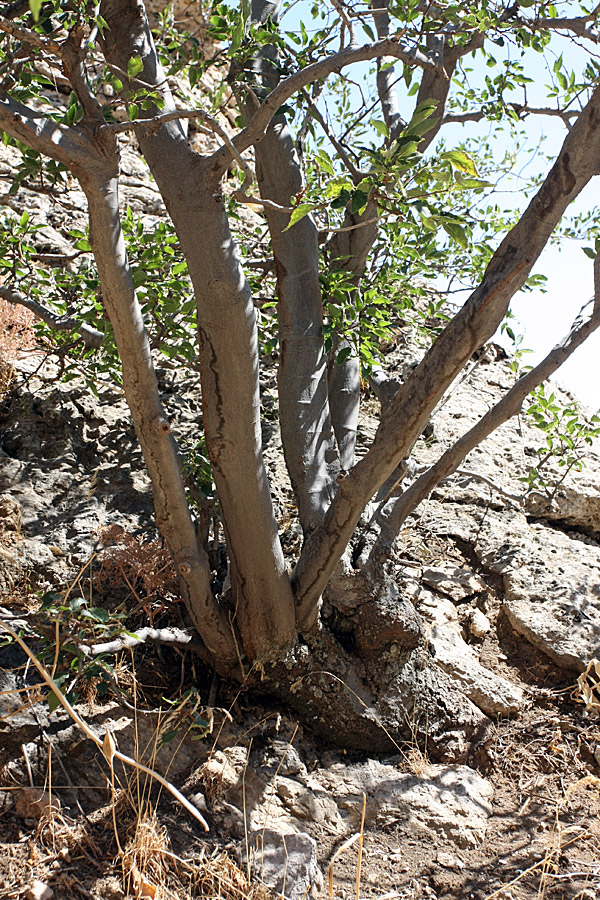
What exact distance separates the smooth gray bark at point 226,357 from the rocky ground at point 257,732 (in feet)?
1.38

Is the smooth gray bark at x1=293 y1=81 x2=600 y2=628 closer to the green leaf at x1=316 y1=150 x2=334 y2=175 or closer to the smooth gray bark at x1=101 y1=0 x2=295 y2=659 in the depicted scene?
the smooth gray bark at x1=101 y1=0 x2=295 y2=659

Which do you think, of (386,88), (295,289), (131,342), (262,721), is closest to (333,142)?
(295,289)

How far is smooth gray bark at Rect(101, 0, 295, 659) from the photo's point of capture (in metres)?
2.46

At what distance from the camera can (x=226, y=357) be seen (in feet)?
8.25

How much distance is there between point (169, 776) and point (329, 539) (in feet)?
3.39

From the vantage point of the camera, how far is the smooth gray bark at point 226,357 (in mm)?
2461

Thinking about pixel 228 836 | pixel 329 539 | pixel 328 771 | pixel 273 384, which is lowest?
pixel 228 836

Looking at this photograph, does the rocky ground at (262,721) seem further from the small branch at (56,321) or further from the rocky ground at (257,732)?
the small branch at (56,321)

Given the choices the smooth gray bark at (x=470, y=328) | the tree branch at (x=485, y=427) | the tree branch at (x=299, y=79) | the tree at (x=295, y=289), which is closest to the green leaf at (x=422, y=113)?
the tree at (x=295, y=289)

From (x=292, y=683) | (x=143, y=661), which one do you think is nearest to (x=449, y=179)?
(x=292, y=683)

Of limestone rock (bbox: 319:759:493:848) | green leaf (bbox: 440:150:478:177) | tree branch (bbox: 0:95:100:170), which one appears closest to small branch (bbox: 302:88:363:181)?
green leaf (bbox: 440:150:478:177)

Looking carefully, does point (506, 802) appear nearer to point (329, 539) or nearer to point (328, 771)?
point (328, 771)

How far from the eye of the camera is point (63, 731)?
251 centimetres

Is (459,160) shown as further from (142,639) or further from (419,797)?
(419,797)
